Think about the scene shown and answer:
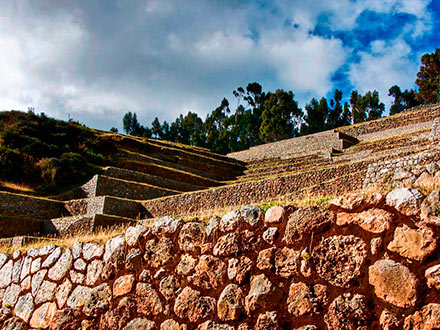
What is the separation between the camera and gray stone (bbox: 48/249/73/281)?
617cm

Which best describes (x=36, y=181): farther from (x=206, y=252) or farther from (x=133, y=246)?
(x=206, y=252)

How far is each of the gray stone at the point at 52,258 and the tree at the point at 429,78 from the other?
52.0 metres

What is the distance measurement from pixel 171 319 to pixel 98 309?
1381 millimetres

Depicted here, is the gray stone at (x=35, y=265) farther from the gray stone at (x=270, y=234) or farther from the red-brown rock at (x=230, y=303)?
the gray stone at (x=270, y=234)

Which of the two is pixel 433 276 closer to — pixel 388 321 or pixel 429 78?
pixel 388 321

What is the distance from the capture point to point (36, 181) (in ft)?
67.1

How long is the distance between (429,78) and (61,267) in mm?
54674

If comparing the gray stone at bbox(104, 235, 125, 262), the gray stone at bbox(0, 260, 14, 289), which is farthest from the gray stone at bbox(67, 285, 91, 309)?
the gray stone at bbox(0, 260, 14, 289)

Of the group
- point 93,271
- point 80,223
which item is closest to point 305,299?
point 93,271

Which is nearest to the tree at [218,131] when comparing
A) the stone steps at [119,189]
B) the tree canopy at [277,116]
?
the tree canopy at [277,116]

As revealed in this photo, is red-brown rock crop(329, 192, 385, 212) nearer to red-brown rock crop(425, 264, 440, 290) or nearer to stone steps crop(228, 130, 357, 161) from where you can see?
red-brown rock crop(425, 264, 440, 290)

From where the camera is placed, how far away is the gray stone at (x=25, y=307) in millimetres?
6355

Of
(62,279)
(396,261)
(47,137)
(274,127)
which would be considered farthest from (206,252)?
(274,127)

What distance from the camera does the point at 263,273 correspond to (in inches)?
156
